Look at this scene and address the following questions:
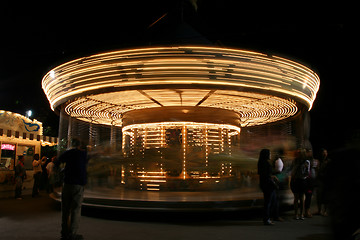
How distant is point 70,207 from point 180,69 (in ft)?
14.9

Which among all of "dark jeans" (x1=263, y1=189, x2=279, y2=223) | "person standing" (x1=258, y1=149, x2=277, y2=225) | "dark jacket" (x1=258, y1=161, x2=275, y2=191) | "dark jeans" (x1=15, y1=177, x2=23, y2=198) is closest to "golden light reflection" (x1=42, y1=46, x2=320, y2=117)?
"person standing" (x1=258, y1=149, x2=277, y2=225)

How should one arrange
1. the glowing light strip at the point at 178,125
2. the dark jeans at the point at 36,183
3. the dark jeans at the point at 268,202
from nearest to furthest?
the dark jeans at the point at 268,202
the glowing light strip at the point at 178,125
the dark jeans at the point at 36,183

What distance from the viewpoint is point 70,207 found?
5703 mm

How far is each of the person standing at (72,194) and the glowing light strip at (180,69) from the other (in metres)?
3.51

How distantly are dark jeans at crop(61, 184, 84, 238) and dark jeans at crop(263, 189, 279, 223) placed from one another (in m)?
3.90

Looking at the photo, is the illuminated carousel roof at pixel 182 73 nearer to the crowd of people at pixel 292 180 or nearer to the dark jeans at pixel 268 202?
the crowd of people at pixel 292 180

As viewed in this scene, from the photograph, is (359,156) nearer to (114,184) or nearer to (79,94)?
(79,94)

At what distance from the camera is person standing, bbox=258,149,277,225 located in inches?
284

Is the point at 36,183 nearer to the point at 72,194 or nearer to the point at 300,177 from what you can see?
the point at 72,194

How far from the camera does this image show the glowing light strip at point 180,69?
8500 mm

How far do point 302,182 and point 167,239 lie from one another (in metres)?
3.81

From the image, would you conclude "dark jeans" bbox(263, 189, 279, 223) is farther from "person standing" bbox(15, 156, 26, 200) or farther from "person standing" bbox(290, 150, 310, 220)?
"person standing" bbox(15, 156, 26, 200)

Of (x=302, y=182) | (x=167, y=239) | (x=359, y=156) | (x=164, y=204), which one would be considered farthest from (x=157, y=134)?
(x=359, y=156)

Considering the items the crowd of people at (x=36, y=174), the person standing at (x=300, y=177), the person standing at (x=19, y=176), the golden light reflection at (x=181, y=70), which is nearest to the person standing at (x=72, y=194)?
the golden light reflection at (x=181, y=70)
